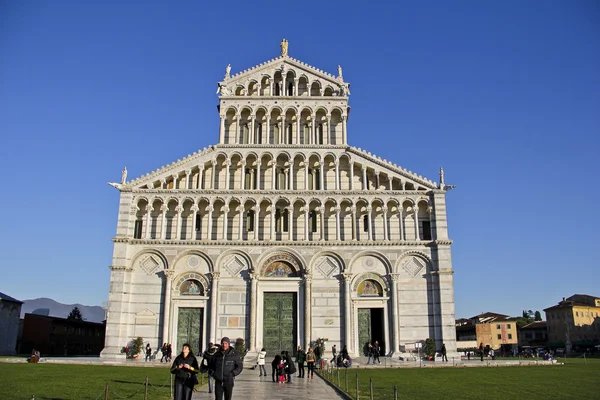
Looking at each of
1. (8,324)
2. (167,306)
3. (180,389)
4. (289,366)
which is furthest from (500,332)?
(180,389)

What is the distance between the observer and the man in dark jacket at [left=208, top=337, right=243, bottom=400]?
1186 cm

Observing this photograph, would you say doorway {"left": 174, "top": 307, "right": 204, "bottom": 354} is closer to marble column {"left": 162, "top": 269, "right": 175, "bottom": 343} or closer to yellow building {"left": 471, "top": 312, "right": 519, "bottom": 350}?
marble column {"left": 162, "top": 269, "right": 175, "bottom": 343}

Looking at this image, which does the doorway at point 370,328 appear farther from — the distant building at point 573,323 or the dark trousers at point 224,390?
the distant building at point 573,323

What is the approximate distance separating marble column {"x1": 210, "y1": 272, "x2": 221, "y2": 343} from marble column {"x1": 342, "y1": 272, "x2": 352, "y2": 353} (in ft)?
27.6

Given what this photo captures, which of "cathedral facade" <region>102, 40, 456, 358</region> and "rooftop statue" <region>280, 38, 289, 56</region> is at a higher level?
"rooftop statue" <region>280, 38, 289, 56</region>

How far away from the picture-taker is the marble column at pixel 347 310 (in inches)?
1352

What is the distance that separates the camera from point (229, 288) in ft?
116

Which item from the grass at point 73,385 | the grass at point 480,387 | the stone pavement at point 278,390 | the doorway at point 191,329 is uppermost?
the doorway at point 191,329

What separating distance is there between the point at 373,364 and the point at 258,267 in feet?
32.1

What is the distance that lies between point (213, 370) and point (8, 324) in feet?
156

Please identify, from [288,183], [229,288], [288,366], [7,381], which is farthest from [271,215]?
[7,381]

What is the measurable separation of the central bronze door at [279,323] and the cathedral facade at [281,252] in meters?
0.07

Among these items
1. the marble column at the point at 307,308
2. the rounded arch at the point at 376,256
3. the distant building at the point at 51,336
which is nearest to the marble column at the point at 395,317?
the rounded arch at the point at 376,256

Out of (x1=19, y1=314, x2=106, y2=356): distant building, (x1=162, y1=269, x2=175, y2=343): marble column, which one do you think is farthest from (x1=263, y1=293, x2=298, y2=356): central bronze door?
(x1=19, y1=314, x2=106, y2=356): distant building
